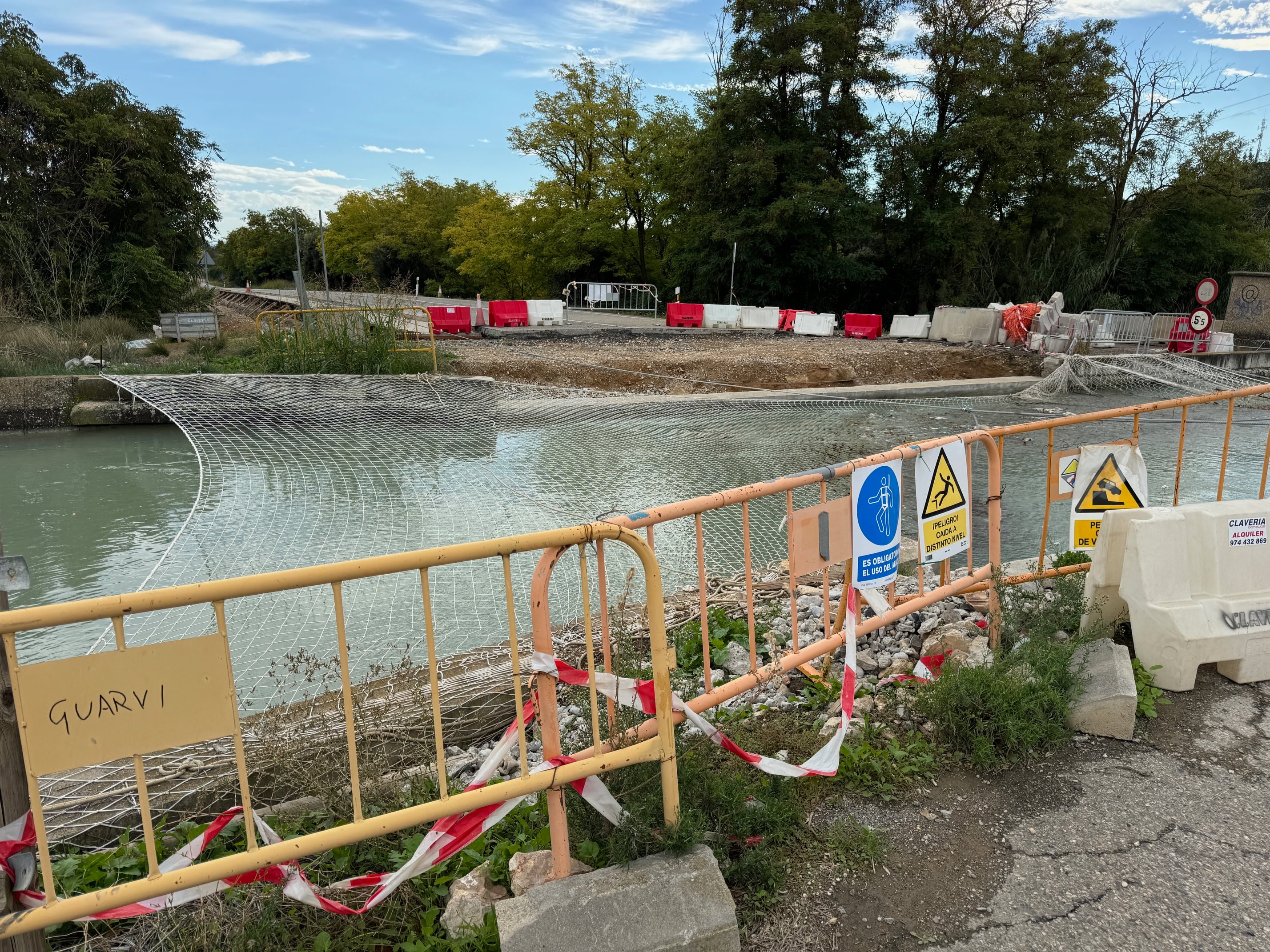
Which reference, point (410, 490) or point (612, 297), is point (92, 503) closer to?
point (410, 490)

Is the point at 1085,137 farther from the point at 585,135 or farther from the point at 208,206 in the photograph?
the point at 208,206

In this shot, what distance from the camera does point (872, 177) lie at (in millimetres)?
33062

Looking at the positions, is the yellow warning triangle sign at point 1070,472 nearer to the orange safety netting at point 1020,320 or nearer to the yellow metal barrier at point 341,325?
the yellow metal barrier at point 341,325

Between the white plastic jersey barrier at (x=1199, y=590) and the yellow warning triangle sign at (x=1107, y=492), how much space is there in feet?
1.92

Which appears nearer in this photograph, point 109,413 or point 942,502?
point 942,502

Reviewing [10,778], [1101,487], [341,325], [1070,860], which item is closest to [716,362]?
[341,325]

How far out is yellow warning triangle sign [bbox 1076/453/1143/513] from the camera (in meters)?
4.57

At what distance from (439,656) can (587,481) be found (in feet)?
14.7

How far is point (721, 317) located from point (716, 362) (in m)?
10.4

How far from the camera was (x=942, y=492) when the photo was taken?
3.91 meters

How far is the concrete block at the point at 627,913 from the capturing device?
218 cm

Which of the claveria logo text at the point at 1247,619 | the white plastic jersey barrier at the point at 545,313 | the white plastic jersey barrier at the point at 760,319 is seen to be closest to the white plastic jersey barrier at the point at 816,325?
the white plastic jersey barrier at the point at 760,319

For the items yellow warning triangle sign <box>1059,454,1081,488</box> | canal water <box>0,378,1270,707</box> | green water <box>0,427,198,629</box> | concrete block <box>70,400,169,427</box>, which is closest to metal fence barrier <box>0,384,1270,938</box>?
canal water <box>0,378,1270,707</box>

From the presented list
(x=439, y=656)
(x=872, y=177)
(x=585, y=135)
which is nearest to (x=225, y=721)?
(x=439, y=656)
